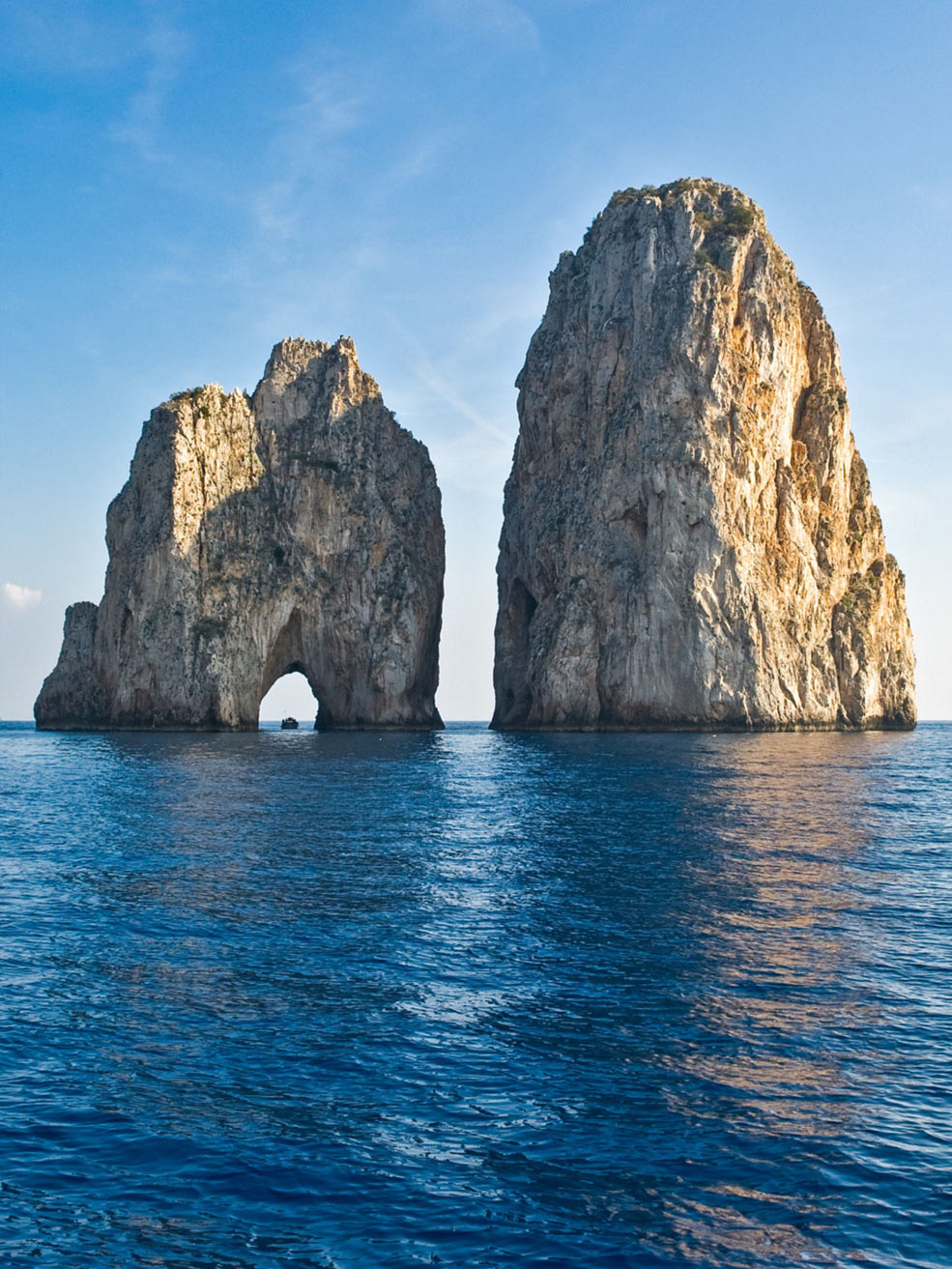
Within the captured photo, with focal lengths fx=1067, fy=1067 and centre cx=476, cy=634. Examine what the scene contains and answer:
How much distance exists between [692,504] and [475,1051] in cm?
8561

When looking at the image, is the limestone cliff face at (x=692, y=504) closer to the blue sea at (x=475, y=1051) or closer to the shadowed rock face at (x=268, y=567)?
the shadowed rock face at (x=268, y=567)

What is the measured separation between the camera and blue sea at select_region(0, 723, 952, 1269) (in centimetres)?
1010

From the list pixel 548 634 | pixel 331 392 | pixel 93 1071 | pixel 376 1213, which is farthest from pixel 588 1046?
pixel 331 392

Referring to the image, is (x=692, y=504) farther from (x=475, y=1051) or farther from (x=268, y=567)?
(x=475, y=1051)

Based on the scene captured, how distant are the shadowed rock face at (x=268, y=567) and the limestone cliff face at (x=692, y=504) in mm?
13598

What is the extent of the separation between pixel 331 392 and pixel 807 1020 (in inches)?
4078

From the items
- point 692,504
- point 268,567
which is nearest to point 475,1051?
point 692,504

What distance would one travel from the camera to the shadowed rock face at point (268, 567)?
324 feet

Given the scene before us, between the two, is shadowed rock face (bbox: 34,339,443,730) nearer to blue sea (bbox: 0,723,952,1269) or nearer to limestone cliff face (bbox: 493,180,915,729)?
limestone cliff face (bbox: 493,180,915,729)

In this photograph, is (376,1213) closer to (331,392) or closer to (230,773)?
(230,773)

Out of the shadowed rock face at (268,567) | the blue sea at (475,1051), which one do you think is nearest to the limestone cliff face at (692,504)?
the shadowed rock face at (268,567)

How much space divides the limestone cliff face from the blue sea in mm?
63274

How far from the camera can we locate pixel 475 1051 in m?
14.6

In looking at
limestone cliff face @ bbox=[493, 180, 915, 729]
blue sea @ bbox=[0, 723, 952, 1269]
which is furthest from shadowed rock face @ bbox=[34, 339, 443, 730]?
blue sea @ bbox=[0, 723, 952, 1269]
